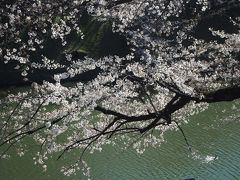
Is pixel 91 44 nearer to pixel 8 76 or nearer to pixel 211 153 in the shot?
pixel 8 76

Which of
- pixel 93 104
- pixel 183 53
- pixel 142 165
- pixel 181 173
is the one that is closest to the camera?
pixel 93 104

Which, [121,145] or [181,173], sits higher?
[121,145]

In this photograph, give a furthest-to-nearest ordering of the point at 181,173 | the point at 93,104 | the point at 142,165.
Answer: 1. the point at 142,165
2. the point at 181,173
3. the point at 93,104

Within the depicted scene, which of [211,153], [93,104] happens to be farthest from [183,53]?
[211,153]

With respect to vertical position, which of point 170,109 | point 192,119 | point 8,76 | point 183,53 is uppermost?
point 8,76

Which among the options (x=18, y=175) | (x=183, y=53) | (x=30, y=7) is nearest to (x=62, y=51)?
(x=18, y=175)

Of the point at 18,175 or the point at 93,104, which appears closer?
the point at 93,104

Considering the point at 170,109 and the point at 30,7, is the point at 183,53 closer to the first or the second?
the point at 170,109
